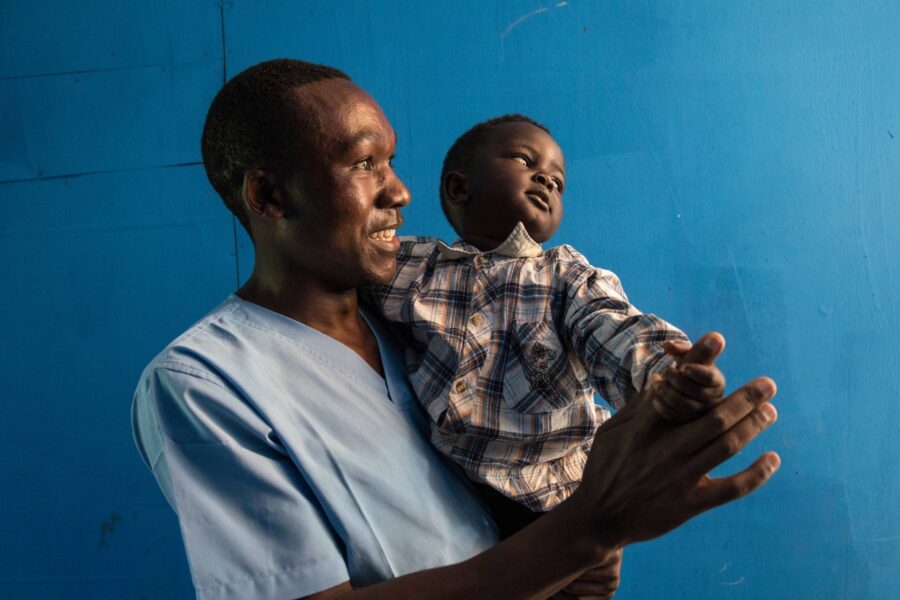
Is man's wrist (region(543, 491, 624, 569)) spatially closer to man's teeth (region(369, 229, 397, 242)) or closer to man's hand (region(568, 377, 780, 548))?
man's hand (region(568, 377, 780, 548))

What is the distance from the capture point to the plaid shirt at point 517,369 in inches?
33.9

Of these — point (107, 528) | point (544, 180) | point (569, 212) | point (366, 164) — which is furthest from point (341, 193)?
point (107, 528)

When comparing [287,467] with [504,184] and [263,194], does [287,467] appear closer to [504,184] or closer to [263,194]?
[263,194]

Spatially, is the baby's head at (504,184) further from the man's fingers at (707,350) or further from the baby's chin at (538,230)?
A: the man's fingers at (707,350)

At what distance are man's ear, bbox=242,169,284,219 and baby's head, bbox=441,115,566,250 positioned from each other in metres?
0.29

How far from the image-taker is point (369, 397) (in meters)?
0.88

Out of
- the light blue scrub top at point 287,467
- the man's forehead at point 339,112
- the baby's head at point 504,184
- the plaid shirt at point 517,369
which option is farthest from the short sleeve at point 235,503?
the baby's head at point 504,184

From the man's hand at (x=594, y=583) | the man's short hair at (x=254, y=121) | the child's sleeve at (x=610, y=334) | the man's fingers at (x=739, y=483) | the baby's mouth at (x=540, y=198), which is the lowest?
the man's hand at (x=594, y=583)

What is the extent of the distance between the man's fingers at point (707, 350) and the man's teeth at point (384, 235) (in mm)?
438

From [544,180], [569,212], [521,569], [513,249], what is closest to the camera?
[521,569]

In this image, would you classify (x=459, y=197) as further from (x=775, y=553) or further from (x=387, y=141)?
(x=775, y=553)

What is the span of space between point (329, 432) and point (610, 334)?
11.9 inches

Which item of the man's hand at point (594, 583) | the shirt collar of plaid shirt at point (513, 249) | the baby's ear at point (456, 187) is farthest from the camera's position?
the baby's ear at point (456, 187)

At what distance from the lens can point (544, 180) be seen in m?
1.09
